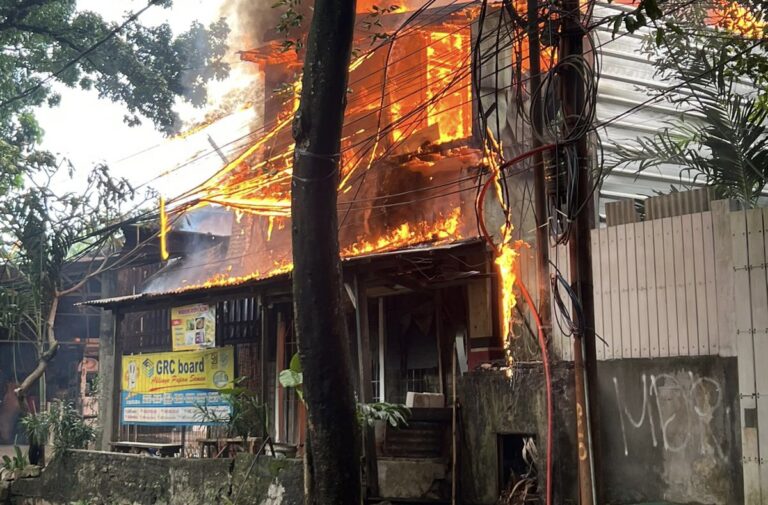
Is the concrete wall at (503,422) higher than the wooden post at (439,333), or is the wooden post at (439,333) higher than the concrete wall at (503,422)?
the wooden post at (439,333)

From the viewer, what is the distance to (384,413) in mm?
9953

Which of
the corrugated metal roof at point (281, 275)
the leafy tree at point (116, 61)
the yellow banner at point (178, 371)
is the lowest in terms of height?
the yellow banner at point (178, 371)

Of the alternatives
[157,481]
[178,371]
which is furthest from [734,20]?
[178,371]

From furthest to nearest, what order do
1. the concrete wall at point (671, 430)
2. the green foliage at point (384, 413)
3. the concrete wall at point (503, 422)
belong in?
1. the green foliage at point (384, 413)
2. the concrete wall at point (503, 422)
3. the concrete wall at point (671, 430)

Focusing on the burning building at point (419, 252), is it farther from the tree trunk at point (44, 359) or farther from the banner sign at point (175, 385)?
the tree trunk at point (44, 359)

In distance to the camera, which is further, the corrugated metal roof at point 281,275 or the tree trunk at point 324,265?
the corrugated metal roof at point 281,275

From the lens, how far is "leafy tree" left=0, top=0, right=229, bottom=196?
797 inches

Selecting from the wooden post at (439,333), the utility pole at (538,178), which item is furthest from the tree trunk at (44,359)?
the utility pole at (538,178)

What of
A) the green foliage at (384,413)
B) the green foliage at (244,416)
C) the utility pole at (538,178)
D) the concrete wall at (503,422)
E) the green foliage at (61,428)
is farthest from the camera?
the green foliage at (61,428)

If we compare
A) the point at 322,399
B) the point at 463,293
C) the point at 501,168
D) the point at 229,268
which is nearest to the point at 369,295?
the point at 463,293

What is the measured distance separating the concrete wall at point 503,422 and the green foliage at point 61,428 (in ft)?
25.0

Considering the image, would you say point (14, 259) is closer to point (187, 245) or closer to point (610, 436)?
point (187, 245)

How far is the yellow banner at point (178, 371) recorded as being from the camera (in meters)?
15.6

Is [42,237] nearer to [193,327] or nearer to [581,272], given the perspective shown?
[193,327]
